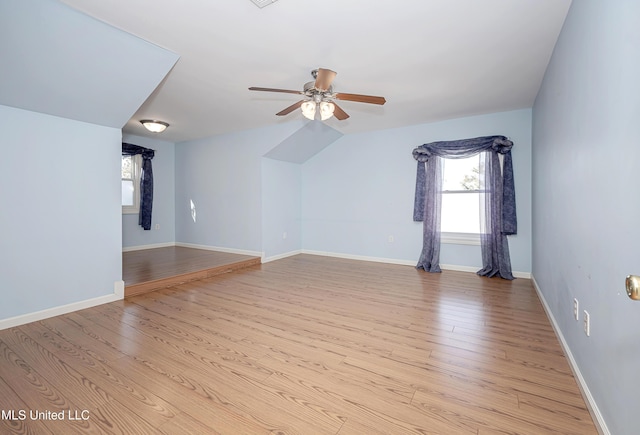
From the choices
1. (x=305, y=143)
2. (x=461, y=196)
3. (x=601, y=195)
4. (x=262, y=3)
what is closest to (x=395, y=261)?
(x=461, y=196)

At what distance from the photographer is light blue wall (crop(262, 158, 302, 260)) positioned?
5.31 meters

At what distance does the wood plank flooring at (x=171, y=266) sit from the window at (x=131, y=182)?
37.8 inches

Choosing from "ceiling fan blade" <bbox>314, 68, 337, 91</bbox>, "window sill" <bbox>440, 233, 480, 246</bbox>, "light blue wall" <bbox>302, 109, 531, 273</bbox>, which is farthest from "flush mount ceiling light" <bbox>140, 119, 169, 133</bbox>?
"window sill" <bbox>440, 233, 480, 246</bbox>

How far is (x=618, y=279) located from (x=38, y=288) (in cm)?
420

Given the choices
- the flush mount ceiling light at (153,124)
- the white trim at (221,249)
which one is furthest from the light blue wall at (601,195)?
the flush mount ceiling light at (153,124)

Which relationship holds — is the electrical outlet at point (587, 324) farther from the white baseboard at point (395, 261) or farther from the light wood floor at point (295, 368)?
the white baseboard at point (395, 261)

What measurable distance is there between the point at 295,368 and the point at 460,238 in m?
3.69

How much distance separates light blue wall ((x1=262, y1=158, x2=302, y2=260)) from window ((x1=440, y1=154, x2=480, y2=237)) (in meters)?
2.89

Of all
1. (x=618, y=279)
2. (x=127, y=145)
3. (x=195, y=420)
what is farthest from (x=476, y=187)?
(x=127, y=145)

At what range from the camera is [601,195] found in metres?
1.38

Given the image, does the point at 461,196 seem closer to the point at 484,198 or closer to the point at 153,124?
the point at 484,198

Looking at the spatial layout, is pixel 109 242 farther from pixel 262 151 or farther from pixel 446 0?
pixel 446 0

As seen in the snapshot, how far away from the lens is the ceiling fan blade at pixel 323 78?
238cm

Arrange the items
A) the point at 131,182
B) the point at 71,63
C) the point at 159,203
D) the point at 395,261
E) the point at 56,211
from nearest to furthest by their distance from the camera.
A: the point at 71,63
the point at 56,211
the point at 395,261
the point at 131,182
the point at 159,203
